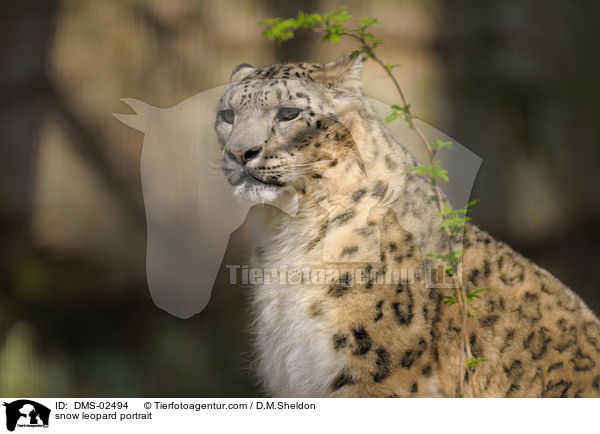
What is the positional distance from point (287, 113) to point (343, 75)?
0.99ft

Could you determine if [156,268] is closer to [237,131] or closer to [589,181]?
[237,131]

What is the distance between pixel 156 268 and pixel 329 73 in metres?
1.18

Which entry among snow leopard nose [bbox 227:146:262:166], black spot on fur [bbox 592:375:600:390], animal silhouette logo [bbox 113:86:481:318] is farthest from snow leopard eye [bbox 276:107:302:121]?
black spot on fur [bbox 592:375:600:390]

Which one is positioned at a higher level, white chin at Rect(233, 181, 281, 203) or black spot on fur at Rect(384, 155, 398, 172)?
black spot on fur at Rect(384, 155, 398, 172)

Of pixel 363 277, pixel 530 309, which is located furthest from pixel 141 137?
pixel 530 309

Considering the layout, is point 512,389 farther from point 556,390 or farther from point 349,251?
point 349,251

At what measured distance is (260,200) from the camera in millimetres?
2465

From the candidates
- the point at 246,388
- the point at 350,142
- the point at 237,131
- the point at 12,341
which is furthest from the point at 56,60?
the point at 246,388

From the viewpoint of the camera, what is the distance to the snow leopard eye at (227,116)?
102 inches

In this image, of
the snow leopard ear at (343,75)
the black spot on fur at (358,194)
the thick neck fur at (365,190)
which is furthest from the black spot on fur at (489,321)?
the snow leopard ear at (343,75)

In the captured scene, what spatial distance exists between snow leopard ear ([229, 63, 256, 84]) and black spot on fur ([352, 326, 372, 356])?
3.94 ft
